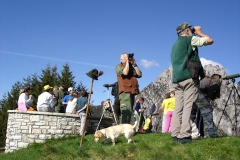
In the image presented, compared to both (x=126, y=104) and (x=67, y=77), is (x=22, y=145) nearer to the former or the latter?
(x=126, y=104)

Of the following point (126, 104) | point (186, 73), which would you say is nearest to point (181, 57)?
point (186, 73)

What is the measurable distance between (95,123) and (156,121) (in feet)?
20.2

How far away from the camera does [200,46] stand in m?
5.81

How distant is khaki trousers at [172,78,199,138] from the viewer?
5785 mm

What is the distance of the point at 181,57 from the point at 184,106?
978mm

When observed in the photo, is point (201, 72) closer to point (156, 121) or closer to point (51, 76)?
point (156, 121)

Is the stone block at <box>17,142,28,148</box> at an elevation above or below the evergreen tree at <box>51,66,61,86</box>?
below

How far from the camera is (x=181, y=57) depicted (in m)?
6.03

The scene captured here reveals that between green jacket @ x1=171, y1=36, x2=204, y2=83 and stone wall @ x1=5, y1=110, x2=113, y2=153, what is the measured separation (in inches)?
243

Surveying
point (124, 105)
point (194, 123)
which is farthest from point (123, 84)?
point (194, 123)

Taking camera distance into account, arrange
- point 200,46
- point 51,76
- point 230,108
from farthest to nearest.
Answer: point 51,76 → point 230,108 → point 200,46

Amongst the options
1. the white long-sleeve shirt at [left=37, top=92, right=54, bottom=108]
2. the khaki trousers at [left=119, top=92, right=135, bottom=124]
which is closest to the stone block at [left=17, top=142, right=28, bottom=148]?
the white long-sleeve shirt at [left=37, top=92, right=54, bottom=108]

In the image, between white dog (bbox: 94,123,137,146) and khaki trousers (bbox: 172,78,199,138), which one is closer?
khaki trousers (bbox: 172,78,199,138)

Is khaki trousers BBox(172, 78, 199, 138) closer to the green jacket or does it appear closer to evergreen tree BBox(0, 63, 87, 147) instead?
the green jacket
